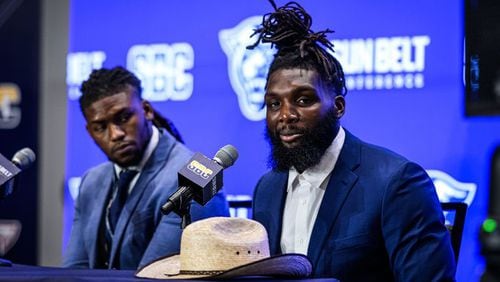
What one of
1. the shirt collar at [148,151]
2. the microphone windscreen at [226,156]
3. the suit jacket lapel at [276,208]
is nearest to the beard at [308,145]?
the suit jacket lapel at [276,208]

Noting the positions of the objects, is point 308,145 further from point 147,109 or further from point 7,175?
point 147,109

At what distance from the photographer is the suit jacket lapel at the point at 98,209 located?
4027 millimetres

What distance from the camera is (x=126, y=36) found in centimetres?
493

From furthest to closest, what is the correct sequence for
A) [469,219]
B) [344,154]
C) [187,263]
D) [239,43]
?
[239,43] → [469,219] → [344,154] → [187,263]

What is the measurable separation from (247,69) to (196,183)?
206 centimetres

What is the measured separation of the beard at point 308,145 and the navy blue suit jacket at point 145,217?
649 millimetres

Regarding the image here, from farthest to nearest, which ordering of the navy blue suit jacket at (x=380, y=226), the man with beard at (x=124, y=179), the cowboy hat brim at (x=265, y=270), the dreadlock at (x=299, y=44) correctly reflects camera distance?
the man with beard at (x=124, y=179), the dreadlock at (x=299, y=44), the navy blue suit jacket at (x=380, y=226), the cowboy hat brim at (x=265, y=270)

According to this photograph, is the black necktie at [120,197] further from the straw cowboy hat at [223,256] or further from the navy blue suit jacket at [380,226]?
the straw cowboy hat at [223,256]

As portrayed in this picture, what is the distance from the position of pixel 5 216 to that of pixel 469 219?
2.50 m

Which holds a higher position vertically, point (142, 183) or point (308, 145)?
point (308, 145)

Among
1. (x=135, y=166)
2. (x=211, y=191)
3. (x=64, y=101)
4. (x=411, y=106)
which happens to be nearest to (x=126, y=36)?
(x=64, y=101)

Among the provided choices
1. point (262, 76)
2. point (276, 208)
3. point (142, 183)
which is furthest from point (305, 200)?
point (262, 76)

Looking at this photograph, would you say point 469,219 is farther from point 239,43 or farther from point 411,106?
point 239,43

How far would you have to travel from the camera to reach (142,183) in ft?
Answer: 13.0
